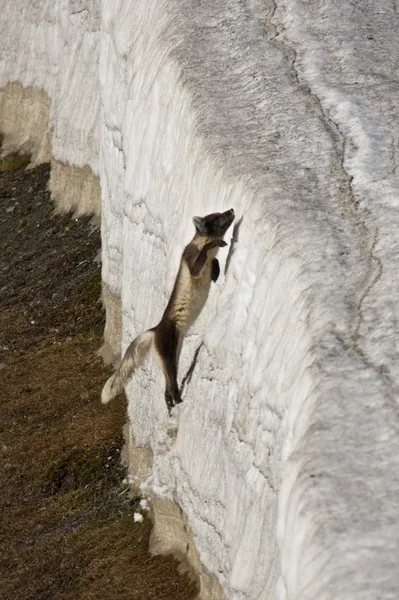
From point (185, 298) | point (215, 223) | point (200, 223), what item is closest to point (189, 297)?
point (185, 298)

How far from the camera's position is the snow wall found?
7.26m

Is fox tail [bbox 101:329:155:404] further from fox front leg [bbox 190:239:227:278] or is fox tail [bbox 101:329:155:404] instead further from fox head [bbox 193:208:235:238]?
fox head [bbox 193:208:235:238]

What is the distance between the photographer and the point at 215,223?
1053 cm

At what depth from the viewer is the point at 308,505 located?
7.00 m

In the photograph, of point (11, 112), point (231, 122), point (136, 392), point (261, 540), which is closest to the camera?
point (261, 540)

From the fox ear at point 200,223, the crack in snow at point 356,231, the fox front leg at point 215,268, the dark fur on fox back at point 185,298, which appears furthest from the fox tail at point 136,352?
the crack in snow at point 356,231

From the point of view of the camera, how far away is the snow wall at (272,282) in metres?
7.26

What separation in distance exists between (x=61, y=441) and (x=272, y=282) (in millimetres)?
9847

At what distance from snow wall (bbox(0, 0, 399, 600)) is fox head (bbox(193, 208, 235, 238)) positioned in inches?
4.7

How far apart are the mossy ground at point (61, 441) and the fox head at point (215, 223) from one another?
3905 mm

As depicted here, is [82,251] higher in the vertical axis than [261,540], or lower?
lower

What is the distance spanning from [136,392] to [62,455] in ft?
10.5

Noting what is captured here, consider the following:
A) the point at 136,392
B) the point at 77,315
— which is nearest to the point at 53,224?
the point at 77,315

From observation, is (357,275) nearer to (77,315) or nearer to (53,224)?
(77,315)
